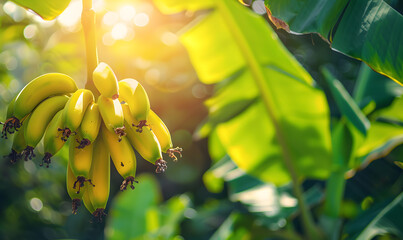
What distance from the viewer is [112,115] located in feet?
2.77

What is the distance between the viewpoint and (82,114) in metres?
0.86

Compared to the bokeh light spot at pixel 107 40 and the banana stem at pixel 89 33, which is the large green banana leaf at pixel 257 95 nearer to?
the banana stem at pixel 89 33

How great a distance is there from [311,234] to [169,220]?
40.6 inches

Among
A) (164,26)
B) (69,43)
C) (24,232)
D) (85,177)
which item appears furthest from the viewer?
(24,232)

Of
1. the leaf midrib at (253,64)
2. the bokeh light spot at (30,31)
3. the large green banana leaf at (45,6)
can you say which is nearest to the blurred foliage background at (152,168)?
the bokeh light spot at (30,31)

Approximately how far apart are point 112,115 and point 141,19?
254 cm

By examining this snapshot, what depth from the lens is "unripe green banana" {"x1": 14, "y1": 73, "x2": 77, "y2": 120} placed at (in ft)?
2.96

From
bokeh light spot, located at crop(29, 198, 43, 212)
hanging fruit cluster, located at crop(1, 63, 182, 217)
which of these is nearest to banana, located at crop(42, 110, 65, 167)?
hanging fruit cluster, located at crop(1, 63, 182, 217)

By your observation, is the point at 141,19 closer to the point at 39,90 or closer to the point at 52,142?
the point at 39,90

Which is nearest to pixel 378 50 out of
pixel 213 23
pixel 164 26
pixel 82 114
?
pixel 82 114

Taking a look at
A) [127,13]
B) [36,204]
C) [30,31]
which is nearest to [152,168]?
[36,204]

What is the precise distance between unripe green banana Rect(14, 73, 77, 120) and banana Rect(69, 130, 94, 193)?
0.14 metres

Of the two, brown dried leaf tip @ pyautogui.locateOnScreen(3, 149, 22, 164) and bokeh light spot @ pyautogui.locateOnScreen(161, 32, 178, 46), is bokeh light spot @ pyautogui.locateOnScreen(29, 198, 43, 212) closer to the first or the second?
bokeh light spot @ pyautogui.locateOnScreen(161, 32, 178, 46)

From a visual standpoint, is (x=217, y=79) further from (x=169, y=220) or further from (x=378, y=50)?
(x=169, y=220)
